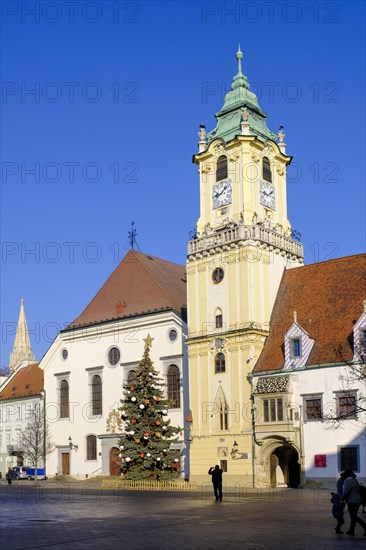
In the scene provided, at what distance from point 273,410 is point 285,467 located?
13.6ft

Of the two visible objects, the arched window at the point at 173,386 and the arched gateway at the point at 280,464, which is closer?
the arched gateway at the point at 280,464

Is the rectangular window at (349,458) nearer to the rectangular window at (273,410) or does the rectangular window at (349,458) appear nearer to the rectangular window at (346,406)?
the rectangular window at (346,406)

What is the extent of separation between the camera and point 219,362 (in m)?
46.3

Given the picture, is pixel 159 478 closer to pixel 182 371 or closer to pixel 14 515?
pixel 182 371

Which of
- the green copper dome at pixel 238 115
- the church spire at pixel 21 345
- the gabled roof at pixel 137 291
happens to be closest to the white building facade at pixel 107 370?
the gabled roof at pixel 137 291

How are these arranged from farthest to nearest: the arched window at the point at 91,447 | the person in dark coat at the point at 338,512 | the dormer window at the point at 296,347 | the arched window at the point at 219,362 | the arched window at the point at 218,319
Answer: the arched window at the point at 91,447
the arched window at the point at 218,319
the arched window at the point at 219,362
the dormer window at the point at 296,347
the person in dark coat at the point at 338,512

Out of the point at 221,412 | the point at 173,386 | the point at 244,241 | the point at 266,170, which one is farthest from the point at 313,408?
the point at 266,170

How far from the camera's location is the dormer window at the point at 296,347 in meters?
42.4

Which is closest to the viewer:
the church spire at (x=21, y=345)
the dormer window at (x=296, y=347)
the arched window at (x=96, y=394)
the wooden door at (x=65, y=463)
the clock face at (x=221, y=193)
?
the dormer window at (x=296, y=347)

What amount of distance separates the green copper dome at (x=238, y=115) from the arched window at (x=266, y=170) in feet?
4.71

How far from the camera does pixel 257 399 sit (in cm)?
4294

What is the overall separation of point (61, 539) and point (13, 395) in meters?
55.8

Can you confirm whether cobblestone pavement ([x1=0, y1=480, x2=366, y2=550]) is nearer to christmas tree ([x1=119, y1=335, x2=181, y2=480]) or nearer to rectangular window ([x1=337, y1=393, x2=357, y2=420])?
rectangular window ([x1=337, y1=393, x2=357, y2=420])

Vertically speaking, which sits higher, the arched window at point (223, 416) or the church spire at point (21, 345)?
the church spire at point (21, 345)
